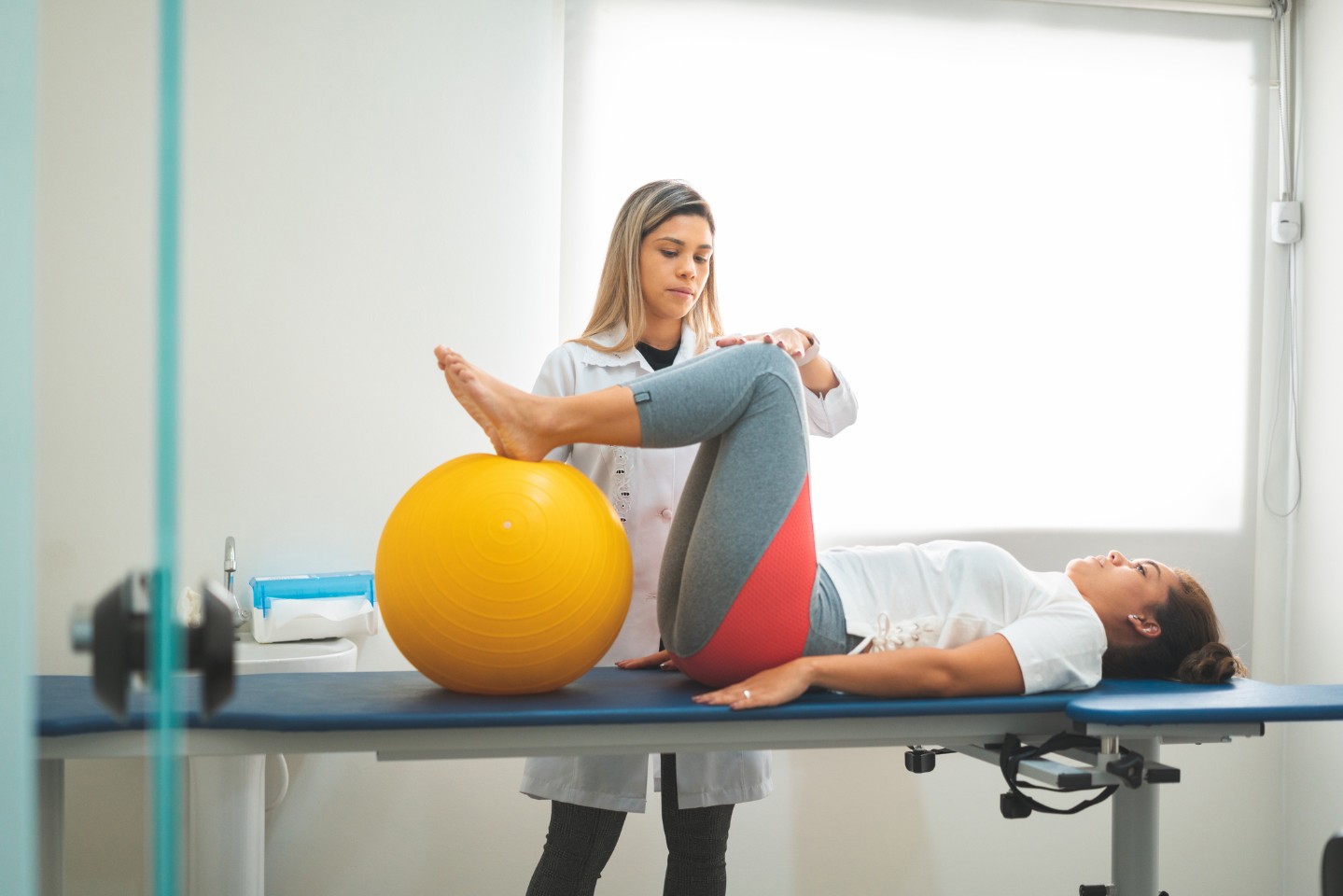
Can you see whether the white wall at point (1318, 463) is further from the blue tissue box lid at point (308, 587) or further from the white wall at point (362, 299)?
the blue tissue box lid at point (308, 587)

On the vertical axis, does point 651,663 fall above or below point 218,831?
above

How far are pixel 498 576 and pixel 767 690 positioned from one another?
1.30 feet

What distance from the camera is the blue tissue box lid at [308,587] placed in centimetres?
228

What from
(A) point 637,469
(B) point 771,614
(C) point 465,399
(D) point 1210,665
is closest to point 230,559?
(A) point 637,469

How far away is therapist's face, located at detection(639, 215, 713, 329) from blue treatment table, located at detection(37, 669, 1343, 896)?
2.35 ft

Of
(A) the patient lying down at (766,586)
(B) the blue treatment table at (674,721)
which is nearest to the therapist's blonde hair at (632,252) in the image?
(A) the patient lying down at (766,586)

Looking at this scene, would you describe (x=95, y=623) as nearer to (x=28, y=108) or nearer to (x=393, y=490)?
(x=28, y=108)

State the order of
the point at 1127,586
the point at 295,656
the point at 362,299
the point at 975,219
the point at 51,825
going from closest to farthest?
the point at 51,825
the point at 1127,586
the point at 295,656
the point at 362,299
the point at 975,219

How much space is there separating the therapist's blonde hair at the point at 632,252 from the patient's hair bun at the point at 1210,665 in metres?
1.01

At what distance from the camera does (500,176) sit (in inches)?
103

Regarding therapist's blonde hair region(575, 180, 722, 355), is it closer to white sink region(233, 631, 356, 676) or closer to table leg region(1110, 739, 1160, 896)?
white sink region(233, 631, 356, 676)

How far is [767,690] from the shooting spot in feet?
4.83

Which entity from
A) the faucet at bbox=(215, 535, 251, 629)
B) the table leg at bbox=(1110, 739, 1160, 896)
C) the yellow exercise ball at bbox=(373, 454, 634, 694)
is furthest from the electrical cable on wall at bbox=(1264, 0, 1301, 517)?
the faucet at bbox=(215, 535, 251, 629)

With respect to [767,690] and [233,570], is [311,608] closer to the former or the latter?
[233,570]
